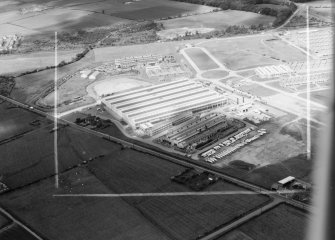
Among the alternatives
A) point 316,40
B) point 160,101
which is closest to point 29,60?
point 160,101

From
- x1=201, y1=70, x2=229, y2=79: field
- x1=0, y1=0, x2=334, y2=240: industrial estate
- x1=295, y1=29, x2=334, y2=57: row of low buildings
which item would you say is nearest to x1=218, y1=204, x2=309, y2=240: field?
x1=0, y1=0, x2=334, y2=240: industrial estate

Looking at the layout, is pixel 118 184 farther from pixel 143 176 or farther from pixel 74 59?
pixel 74 59

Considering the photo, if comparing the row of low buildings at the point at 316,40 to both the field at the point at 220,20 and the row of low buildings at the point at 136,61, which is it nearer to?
the field at the point at 220,20

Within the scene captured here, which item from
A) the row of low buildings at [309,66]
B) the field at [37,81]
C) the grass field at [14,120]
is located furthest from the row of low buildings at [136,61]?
the row of low buildings at [309,66]

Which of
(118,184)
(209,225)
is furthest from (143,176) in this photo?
(209,225)

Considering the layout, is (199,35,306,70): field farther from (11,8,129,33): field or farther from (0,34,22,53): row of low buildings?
(0,34,22,53): row of low buildings

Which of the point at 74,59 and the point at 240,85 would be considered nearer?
the point at 240,85
